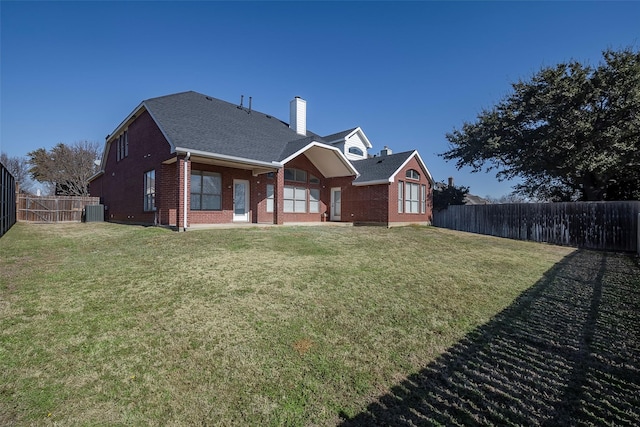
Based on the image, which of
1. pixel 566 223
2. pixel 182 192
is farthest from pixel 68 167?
pixel 566 223

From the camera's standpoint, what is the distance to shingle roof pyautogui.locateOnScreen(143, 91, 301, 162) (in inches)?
504

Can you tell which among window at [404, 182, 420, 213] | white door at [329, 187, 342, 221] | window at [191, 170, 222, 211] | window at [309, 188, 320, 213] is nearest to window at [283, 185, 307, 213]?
window at [309, 188, 320, 213]

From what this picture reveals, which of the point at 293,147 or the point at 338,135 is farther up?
the point at 338,135

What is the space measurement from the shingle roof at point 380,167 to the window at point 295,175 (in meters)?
3.34

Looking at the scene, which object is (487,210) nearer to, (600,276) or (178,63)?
(600,276)

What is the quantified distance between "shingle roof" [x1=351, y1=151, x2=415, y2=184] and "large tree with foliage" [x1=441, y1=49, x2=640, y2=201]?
657 cm

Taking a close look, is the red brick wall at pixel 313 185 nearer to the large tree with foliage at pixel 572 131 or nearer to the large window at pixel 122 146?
the large window at pixel 122 146

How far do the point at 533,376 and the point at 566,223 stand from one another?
1575cm

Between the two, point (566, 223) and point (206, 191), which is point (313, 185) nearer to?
point (206, 191)

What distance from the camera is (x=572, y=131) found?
55.9 ft

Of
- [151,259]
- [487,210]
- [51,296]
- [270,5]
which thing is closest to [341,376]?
[51,296]

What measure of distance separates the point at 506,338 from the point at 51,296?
270 inches

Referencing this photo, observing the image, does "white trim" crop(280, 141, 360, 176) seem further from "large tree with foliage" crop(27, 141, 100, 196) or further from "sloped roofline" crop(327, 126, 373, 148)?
"large tree with foliage" crop(27, 141, 100, 196)

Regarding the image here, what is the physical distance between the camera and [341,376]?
128 inches
